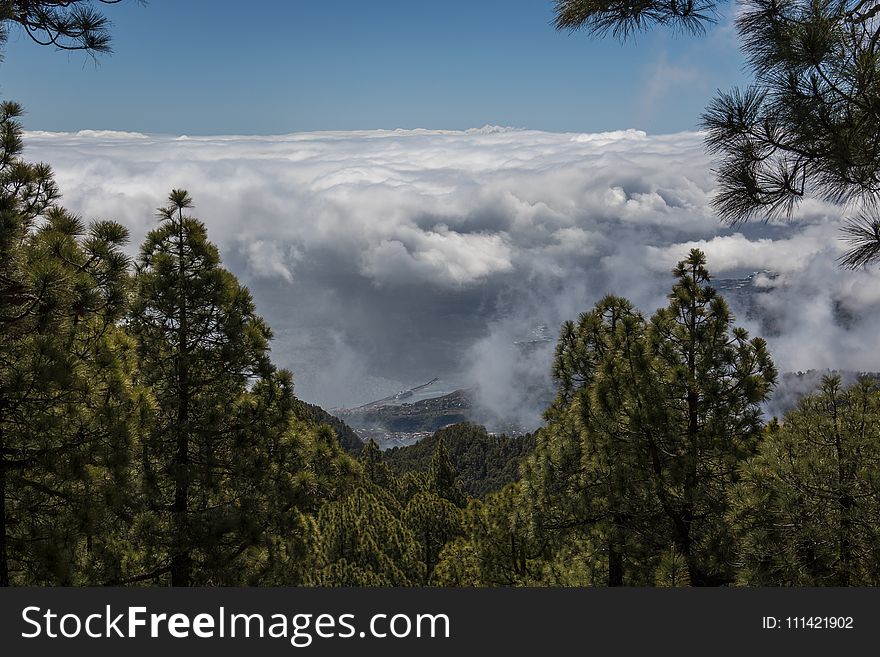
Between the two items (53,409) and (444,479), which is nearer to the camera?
(53,409)

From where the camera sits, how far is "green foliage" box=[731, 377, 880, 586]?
18.9 feet

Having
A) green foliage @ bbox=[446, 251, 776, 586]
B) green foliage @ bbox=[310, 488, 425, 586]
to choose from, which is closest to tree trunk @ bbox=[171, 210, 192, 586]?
green foliage @ bbox=[446, 251, 776, 586]

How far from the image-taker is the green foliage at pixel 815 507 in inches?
227

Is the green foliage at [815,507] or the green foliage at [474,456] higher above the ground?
the green foliage at [474,456]

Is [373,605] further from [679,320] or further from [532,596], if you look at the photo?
[679,320]

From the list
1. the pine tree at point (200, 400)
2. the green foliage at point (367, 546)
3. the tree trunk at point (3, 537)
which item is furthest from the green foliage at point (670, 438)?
the green foliage at point (367, 546)

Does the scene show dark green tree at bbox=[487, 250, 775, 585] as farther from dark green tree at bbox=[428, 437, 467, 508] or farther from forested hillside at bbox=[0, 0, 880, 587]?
dark green tree at bbox=[428, 437, 467, 508]

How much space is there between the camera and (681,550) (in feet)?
22.2

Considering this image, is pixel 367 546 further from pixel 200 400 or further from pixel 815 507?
pixel 815 507

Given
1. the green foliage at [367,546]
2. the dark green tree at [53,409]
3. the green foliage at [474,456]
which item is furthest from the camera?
the green foliage at [474,456]

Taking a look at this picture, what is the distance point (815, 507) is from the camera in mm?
5977

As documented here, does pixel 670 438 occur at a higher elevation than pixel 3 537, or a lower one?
higher

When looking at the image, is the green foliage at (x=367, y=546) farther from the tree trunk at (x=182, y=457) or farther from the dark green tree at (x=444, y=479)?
the tree trunk at (x=182, y=457)


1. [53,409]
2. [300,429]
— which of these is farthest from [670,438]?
[53,409]
